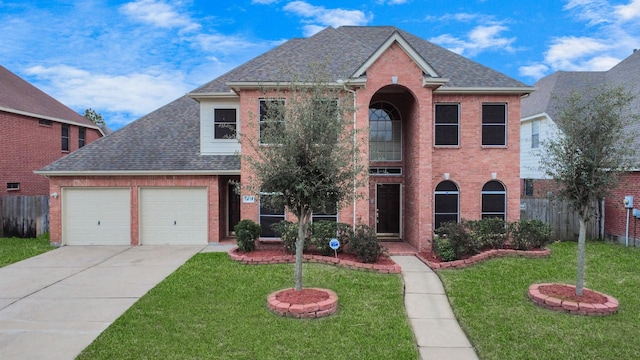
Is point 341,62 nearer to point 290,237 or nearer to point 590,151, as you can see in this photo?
point 290,237

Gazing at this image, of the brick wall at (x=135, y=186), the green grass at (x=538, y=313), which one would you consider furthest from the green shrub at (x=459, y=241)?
the brick wall at (x=135, y=186)

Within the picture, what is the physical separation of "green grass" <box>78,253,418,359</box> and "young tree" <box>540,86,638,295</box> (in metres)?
4.23

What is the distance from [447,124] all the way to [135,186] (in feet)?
38.5

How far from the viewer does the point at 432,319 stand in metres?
7.16

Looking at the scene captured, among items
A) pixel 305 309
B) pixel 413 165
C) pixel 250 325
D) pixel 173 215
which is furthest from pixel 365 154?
pixel 173 215

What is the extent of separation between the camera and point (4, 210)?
51.7 ft

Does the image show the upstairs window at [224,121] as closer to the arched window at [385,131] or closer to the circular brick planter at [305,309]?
the arched window at [385,131]

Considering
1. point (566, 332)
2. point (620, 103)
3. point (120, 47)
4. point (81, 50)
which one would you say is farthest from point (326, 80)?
point (81, 50)

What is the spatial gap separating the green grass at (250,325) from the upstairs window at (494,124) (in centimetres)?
706

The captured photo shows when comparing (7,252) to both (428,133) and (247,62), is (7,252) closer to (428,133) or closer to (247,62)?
(247,62)

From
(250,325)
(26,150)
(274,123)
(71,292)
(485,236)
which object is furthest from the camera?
(26,150)

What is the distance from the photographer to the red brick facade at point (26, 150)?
58.5 ft

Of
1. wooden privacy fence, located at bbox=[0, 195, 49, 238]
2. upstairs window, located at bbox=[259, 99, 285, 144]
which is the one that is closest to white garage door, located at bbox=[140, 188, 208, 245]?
wooden privacy fence, located at bbox=[0, 195, 49, 238]

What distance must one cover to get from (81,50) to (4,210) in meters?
8.75
